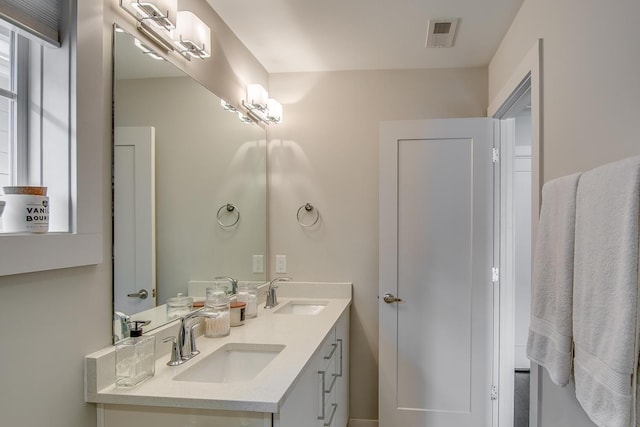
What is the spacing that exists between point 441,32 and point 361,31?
1.47 ft

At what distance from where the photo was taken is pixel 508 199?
103 inches

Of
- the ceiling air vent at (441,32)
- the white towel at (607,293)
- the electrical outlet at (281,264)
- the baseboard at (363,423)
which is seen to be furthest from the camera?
the electrical outlet at (281,264)

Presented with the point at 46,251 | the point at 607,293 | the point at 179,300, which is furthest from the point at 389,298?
the point at 46,251

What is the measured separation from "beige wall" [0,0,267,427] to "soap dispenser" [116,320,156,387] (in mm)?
66

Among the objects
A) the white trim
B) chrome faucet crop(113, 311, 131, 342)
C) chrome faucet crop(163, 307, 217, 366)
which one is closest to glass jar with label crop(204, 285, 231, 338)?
chrome faucet crop(163, 307, 217, 366)

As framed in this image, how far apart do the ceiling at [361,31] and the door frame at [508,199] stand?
0.33 metres

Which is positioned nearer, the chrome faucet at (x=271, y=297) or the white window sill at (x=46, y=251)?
the white window sill at (x=46, y=251)

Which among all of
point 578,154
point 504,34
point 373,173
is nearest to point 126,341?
point 578,154

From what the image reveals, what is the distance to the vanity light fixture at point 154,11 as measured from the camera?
141 centimetres

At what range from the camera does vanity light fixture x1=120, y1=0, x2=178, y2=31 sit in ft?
4.63

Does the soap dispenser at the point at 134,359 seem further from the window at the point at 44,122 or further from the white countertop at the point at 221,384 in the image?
the window at the point at 44,122

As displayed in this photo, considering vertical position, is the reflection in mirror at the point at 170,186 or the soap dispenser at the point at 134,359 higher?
the reflection in mirror at the point at 170,186

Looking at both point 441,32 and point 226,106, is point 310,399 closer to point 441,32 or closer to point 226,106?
point 226,106

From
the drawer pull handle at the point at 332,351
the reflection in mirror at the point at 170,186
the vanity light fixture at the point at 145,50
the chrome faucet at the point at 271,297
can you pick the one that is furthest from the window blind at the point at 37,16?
the chrome faucet at the point at 271,297
